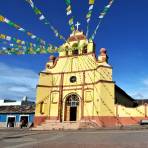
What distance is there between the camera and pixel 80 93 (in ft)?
124

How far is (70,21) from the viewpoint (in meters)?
17.0

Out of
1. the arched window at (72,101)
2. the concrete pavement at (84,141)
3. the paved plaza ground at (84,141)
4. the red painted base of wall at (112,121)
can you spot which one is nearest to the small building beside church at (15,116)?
the arched window at (72,101)

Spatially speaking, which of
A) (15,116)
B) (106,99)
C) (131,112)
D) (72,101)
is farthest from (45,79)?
(131,112)

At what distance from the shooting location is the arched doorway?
38188mm

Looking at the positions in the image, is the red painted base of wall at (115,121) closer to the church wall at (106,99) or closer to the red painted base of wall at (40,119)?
the church wall at (106,99)

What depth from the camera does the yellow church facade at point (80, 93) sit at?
34875mm

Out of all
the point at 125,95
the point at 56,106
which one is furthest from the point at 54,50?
the point at 125,95

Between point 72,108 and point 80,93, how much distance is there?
249 centimetres

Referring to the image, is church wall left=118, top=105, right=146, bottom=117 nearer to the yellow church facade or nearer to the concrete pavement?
the yellow church facade

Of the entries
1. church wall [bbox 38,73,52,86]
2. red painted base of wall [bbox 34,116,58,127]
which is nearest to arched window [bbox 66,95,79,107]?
red painted base of wall [bbox 34,116,58,127]

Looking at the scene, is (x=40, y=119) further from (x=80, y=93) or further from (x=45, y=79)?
(x=80, y=93)

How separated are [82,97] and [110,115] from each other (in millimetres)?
4897

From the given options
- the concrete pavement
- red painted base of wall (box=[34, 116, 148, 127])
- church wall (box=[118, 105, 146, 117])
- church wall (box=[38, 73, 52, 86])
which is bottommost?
the concrete pavement

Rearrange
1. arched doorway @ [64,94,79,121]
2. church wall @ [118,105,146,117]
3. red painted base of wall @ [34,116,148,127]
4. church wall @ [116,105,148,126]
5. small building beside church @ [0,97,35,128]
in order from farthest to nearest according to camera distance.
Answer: small building beside church @ [0,97,35,128]
arched doorway @ [64,94,79,121]
church wall @ [118,105,146,117]
church wall @ [116,105,148,126]
red painted base of wall @ [34,116,148,127]
